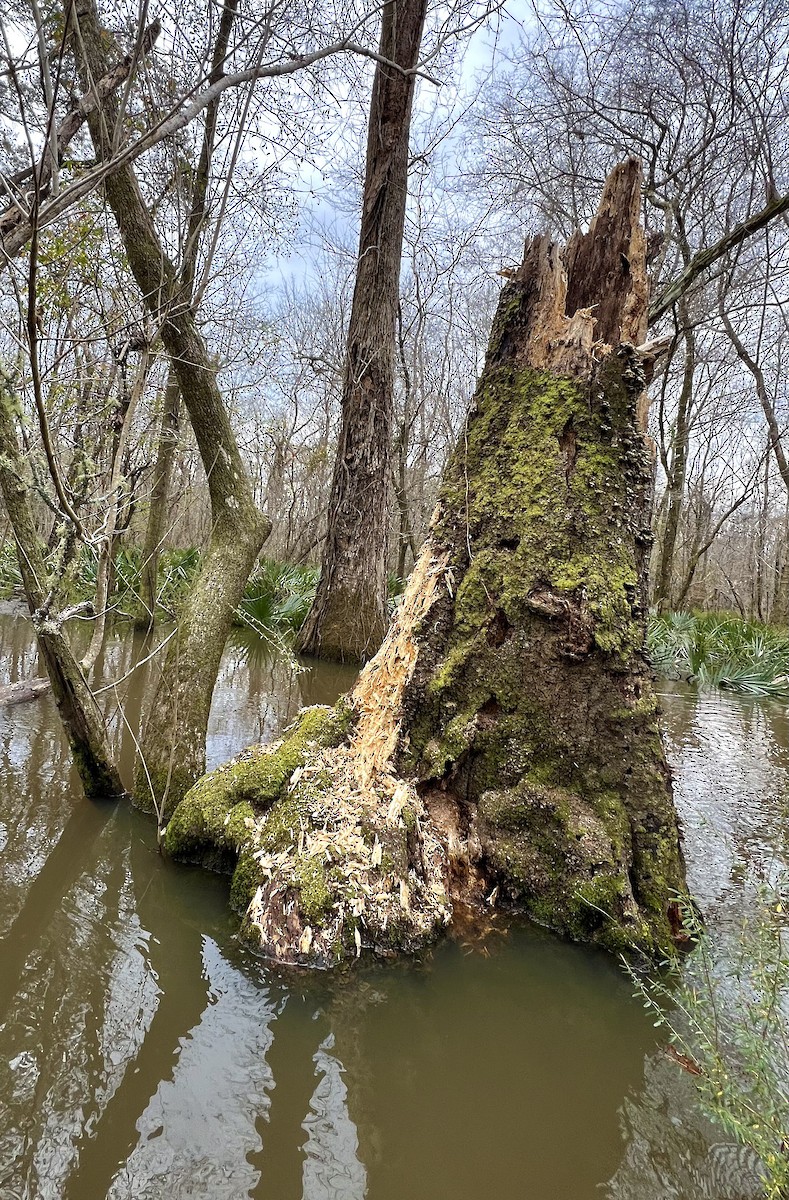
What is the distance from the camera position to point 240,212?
5.49 m

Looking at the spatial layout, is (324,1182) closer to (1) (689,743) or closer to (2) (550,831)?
(2) (550,831)

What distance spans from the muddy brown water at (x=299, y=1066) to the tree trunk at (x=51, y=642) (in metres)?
0.55

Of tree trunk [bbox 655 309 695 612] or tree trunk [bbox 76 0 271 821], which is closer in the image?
tree trunk [bbox 76 0 271 821]

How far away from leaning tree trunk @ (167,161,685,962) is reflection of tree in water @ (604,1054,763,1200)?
65 centimetres

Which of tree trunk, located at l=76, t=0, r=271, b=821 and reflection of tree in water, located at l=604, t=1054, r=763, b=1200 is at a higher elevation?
tree trunk, located at l=76, t=0, r=271, b=821

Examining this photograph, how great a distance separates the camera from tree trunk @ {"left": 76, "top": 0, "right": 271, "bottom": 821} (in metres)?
3.21

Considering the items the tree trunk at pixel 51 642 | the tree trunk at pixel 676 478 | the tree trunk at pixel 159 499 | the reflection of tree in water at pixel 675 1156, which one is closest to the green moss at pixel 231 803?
the tree trunk at pixel 51 642

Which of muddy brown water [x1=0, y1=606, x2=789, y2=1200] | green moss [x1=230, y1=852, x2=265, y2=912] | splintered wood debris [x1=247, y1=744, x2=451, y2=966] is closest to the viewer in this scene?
muddy brown water [x1=0, y1=606, x2=789, y2=1200]

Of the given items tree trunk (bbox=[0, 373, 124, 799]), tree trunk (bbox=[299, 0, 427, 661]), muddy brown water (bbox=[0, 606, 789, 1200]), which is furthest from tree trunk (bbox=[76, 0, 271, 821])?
tree trunk (bbox=[299, 0, 427, 661])

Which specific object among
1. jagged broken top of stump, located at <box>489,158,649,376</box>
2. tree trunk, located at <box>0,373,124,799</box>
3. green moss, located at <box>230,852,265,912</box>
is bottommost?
green moss, located at <box>230,852,265,912</box>

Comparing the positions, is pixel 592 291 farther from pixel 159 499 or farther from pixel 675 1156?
pixel 159 499

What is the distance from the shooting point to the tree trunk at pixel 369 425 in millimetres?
6797

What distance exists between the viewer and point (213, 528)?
145 inches

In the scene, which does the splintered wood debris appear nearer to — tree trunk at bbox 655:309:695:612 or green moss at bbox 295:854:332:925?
green moss at bbox 295:854:332:925
